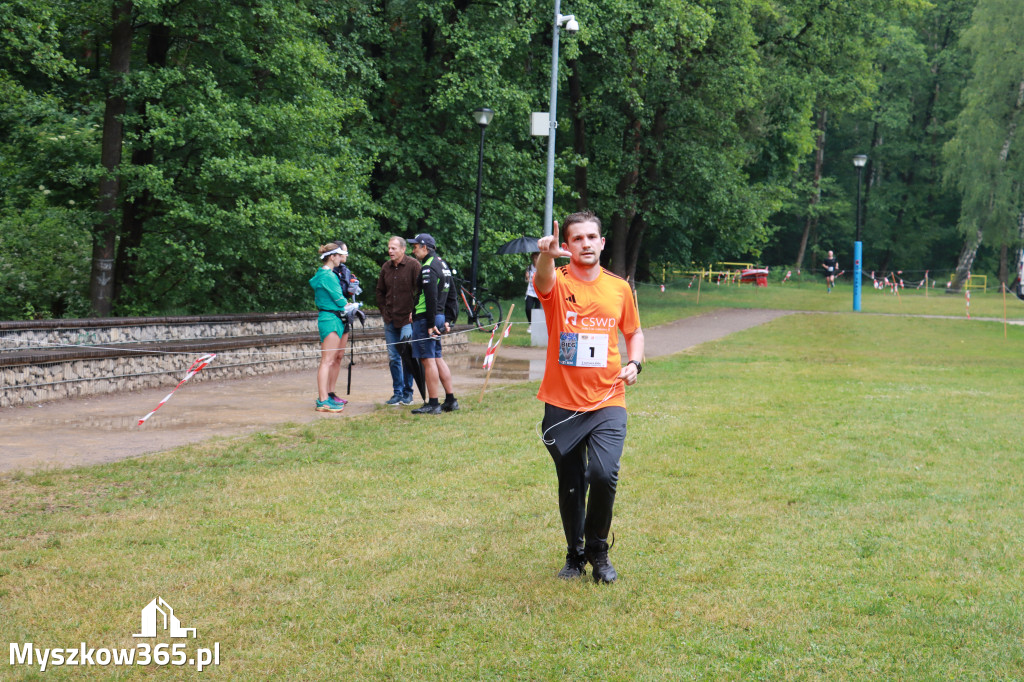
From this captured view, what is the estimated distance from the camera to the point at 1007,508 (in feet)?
23.1

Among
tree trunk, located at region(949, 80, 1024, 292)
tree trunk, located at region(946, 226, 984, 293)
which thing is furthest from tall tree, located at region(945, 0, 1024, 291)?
tree trunk, located at region(946, 226, 984, 293)

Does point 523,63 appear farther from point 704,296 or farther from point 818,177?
point 818,177

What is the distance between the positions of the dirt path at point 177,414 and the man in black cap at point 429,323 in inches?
31.0

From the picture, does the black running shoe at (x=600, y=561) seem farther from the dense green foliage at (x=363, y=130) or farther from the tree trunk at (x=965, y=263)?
the tree trunk at (x=965, y=263)

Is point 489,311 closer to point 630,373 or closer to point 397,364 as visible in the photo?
point 397,364

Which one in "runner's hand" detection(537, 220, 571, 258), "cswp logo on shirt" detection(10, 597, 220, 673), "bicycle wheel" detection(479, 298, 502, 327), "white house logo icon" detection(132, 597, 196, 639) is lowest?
"cswp logo on shirt" detection(10, 597, 220, 673)

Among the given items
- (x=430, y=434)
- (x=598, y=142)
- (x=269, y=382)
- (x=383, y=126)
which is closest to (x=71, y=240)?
(x=269, y=382)

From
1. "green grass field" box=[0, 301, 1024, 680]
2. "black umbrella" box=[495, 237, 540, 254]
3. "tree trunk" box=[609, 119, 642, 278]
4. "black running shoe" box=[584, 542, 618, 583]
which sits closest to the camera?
"green grass field" box=[0, 301, 1024, 680]

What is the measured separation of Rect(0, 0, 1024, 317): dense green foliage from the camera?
16344 mm

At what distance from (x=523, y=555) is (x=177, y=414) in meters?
6.13

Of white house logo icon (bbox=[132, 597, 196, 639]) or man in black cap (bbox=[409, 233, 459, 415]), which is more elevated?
man in black cap (bbox=[409, 233, 459, 415])

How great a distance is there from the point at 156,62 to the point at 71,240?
3.50m

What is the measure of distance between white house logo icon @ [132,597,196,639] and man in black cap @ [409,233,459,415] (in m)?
6.49

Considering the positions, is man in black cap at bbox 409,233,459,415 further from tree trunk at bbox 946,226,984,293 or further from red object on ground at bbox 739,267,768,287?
tree trunk at bbox 946,226,984,293
